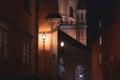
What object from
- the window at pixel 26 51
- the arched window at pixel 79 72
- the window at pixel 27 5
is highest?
the window at pixel 27 5

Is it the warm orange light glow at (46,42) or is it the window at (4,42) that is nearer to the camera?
the window at (4,42)

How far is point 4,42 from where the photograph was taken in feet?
50.8

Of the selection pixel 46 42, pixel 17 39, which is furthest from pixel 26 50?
pixel 46 42

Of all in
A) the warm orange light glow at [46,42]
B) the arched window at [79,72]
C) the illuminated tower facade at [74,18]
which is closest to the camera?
the warm orange light glow at [46,42]

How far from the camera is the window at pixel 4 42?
15.1m

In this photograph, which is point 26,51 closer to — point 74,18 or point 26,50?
point 26,50

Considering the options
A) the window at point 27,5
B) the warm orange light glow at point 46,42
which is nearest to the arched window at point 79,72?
the warm orange light glow at point 46,42

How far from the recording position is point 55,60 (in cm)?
2658

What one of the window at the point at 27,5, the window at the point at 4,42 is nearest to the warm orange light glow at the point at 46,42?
the window at the point at 27,5

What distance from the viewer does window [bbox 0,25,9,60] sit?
49.4ft

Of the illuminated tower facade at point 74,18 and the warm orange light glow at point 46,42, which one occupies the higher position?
the illuminated tower facade at point 74,18

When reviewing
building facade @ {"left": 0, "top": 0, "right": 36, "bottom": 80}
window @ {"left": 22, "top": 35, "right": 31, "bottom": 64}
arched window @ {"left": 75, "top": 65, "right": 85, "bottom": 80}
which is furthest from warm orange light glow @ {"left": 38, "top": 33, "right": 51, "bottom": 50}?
arched window @ {"left": 75, "top": 65, "right": 85, "bottom": 80}

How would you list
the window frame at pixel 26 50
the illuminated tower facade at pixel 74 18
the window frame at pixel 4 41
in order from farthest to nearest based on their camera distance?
the illuminated tower facade at pixel 74 18
the window frame at pixel 26 50
the window frame at pixel 4 41

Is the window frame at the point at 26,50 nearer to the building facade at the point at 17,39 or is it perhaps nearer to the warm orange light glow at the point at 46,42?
the building facade at the point at 17,39
